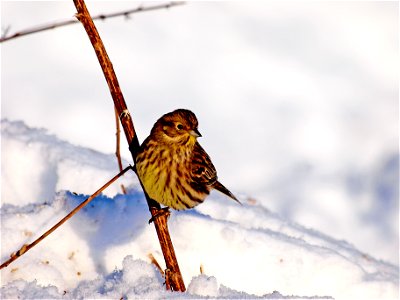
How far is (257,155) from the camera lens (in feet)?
25.4

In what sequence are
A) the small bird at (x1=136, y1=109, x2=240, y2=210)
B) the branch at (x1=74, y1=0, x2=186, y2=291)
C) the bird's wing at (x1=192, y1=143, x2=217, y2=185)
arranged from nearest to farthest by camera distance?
the branch at (x1=74, y1=0, x2=186, y2=291) < the small bird at (x1=136, y1=109, x2=240, y2=210) < the bird's wing at (x1=192, y1=143, x2=217, y2=185)

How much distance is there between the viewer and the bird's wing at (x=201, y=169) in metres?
3.42

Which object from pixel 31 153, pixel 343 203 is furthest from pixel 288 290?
pixel 343 203

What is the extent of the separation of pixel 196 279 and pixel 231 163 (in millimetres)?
4734

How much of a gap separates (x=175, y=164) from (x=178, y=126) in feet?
0.67

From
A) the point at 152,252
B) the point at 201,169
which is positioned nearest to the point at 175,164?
the point at 201,169

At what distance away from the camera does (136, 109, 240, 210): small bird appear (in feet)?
10.4

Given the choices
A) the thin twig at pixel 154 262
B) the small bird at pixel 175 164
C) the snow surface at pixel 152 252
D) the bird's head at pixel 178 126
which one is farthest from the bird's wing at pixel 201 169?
the thin twig at pixel 154 262

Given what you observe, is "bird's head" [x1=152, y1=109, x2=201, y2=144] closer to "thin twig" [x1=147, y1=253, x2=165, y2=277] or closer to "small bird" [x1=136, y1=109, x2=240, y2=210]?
"small bird" [x1=136, y1=109, x2=240, y2=210]

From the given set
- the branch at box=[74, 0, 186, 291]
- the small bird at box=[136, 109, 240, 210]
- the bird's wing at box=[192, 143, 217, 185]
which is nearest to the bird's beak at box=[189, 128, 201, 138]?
the small bird at box=[136, 109, 240, 210]

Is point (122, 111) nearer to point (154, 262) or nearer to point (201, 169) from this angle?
point (201, 169)

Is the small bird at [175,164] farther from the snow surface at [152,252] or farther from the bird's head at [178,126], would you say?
the snow surface at [152,252]

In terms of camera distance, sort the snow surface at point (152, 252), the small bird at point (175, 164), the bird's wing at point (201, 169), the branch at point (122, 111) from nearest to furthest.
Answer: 1. the branch at point (122, 111)
2. the small bird at point (175, 164)
3. the snow surface at point (152, 252)
4. the bird's wing at point (201, 169)

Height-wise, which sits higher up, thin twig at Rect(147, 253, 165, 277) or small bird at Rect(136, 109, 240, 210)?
small bird at Rect(136, 109, 240, 210)
